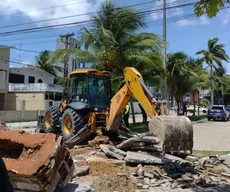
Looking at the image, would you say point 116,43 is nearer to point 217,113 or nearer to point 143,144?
point 143,144

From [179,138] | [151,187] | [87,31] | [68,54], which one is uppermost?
[87,31]

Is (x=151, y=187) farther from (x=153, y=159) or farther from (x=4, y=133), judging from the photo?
(x=4, y=133)

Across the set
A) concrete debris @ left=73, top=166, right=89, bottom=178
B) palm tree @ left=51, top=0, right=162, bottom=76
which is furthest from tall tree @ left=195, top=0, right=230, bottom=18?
palm tree @ left=51, top=0, right=162, bottom=76

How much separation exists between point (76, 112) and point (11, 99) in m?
30.3

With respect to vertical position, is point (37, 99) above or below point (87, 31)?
below

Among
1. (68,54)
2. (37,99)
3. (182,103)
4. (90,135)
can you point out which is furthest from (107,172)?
(182,103)

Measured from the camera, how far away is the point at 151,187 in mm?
7449

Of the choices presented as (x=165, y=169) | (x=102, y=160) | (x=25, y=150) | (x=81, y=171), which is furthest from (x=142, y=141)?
(x=25, y=150)

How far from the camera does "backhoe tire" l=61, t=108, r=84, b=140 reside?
13.0 m

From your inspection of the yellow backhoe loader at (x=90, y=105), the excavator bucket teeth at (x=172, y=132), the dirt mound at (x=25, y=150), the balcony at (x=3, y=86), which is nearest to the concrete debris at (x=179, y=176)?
the excavator bucket teeth at (x=172, y=132)

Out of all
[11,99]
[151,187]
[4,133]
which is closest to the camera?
[4,133]

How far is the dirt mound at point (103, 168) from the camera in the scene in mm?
8578

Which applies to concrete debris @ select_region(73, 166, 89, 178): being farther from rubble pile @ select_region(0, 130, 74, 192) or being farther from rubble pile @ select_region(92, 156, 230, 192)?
rubble pile @ select_region(0, 130, 74, 192)

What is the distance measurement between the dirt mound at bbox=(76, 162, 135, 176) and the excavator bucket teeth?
3.72 ft
